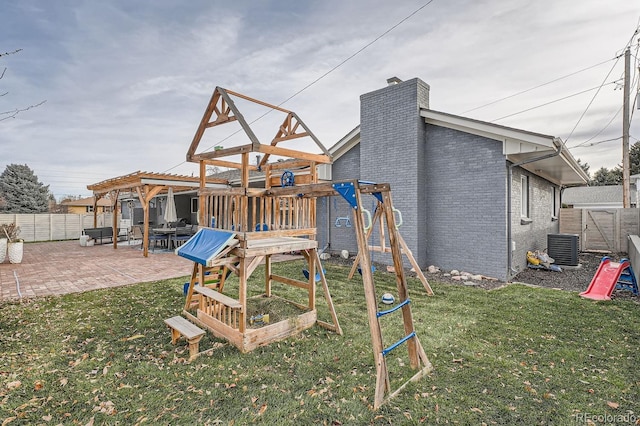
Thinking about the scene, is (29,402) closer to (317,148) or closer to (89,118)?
(317,148)

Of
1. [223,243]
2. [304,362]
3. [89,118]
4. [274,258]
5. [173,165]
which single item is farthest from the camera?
[173,165]

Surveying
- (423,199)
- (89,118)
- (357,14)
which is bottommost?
(423,199)

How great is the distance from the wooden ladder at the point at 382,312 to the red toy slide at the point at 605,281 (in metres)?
4.90

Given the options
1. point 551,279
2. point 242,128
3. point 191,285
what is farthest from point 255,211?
point 551,279

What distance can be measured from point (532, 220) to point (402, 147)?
196 inches

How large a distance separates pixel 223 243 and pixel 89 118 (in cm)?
1446

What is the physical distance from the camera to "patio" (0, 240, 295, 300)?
6.75m

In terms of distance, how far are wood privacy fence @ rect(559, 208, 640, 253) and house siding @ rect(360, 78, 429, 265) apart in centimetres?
879

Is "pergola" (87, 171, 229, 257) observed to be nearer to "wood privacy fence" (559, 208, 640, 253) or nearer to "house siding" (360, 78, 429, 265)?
"house siding" (360, 78, 429, 265)

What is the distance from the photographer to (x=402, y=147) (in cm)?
870

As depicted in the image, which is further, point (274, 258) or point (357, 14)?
point (274, 258)

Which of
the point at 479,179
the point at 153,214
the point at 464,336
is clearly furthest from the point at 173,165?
the point at 464,336

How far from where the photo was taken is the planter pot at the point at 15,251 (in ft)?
31.9

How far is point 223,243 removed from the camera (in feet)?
12.9
